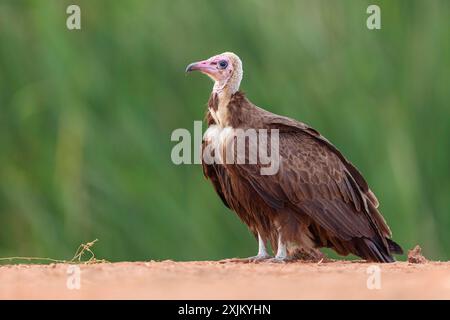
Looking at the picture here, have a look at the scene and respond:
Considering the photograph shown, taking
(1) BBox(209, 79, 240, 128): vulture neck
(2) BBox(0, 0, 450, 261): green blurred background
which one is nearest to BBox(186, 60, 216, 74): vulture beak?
(1) BBox(209, 79, 240, 128): vulture neck

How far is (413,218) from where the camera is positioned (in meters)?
10.2

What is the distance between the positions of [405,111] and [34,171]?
3.19 meters

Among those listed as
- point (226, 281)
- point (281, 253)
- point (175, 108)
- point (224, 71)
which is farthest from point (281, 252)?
point (175, 108)

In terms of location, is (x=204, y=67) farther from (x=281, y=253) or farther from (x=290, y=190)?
(x=281, y=253)

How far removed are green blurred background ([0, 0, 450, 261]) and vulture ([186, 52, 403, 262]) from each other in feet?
5.83

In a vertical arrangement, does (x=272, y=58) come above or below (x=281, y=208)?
above

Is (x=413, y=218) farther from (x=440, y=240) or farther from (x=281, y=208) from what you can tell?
(x=281, y=208)

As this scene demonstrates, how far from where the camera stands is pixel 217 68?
28.2ft

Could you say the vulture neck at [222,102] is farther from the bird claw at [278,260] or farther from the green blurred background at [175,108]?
the green blurred background at [175,108]

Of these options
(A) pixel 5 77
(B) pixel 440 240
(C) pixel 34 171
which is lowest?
(B) pixel 440 240

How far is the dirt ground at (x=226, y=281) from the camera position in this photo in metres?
Result: 6.11
